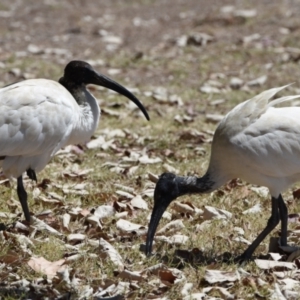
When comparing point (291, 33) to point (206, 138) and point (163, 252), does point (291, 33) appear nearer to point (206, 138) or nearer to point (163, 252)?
point (206, 138)

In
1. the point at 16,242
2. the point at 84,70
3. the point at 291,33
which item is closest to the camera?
the point at 16,242

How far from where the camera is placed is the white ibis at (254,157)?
5809mm

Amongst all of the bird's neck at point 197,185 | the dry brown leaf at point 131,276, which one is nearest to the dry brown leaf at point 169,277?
the dry brown leaf at point 131,276

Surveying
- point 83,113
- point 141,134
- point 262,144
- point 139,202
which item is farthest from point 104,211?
point 141,134

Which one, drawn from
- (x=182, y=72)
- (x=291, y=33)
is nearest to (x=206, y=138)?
(x=182, y=72)

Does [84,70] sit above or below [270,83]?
above

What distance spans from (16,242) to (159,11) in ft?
39.8

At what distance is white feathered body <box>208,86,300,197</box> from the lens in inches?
Answer: 229

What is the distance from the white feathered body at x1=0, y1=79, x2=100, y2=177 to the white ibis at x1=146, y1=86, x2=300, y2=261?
1077 millimetres

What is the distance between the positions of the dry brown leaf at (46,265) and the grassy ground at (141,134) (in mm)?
27

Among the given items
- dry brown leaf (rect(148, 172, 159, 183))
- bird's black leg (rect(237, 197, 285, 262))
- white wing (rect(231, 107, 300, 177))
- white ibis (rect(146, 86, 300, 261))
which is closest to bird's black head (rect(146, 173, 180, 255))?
white ibis (rect(146, 86, 300, 261))

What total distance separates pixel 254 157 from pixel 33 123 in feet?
5.94

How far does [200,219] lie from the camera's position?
6.83 metres

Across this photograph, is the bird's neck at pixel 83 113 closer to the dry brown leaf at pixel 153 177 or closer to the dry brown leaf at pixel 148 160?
the dry brown leaf at pixel 153 177
